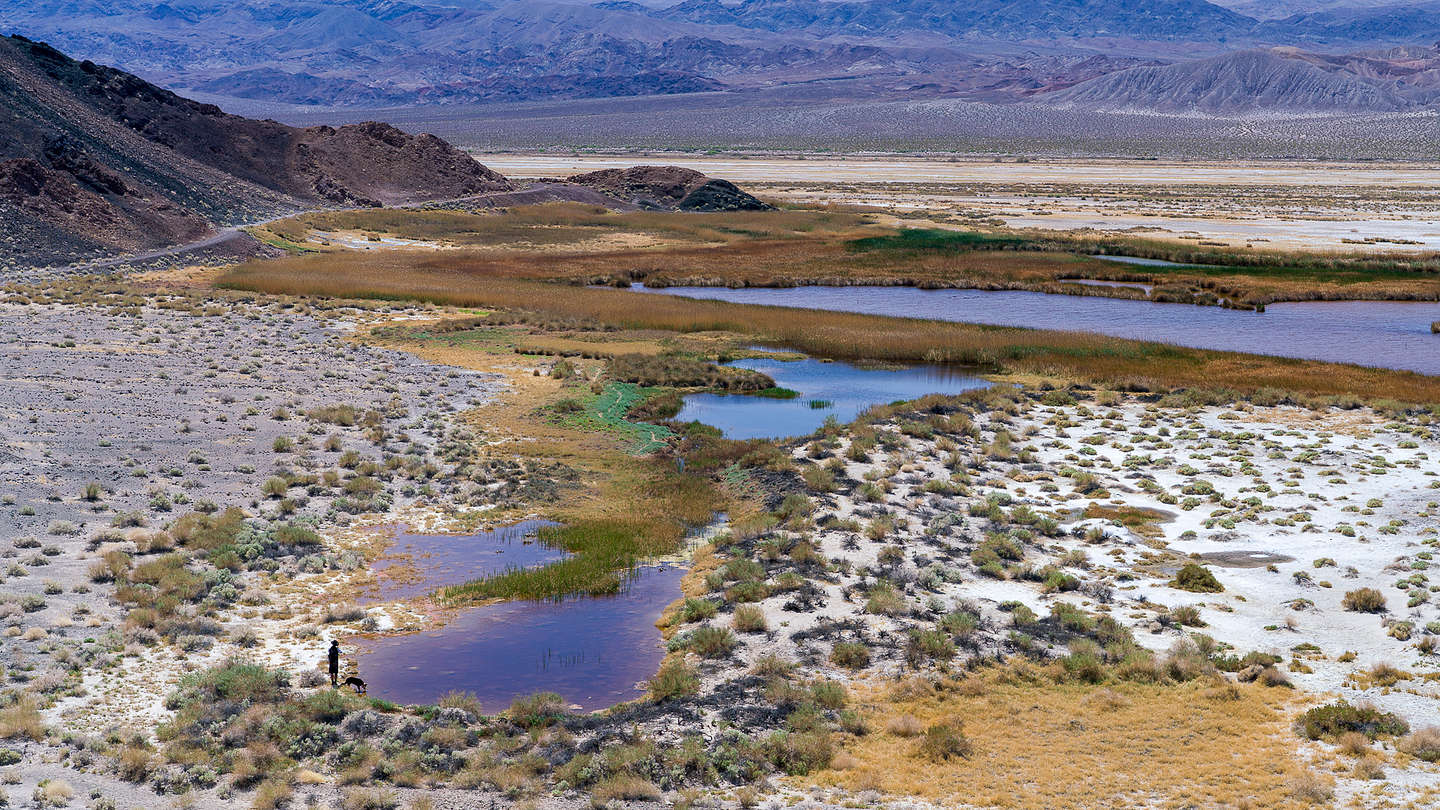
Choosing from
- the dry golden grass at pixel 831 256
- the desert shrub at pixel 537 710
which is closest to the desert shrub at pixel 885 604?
the desert shrub at pixel 537 710

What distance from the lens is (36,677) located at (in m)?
16.2

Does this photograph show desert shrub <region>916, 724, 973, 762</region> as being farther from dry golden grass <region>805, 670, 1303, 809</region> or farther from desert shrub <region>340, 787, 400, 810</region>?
desert shrub <region>340, 787, 400, 810</region>

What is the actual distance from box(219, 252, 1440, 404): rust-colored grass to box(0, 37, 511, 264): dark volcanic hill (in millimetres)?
10553

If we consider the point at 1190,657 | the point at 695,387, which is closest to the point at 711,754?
the point at 1190,657

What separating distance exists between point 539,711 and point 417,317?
126 feet

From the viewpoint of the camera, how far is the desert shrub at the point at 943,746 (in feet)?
50.3

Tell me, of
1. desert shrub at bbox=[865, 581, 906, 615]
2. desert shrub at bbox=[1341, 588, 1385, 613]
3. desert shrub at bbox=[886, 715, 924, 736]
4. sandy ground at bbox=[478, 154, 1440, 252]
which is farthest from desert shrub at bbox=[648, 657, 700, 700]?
sandy ground at bbox=[478, 154, 1440, 252]

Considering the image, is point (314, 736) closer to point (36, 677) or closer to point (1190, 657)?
point (36, 677)

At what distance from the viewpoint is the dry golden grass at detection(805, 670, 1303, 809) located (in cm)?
1447

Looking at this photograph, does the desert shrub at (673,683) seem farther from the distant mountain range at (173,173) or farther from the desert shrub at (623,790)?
the distant mountain range at (173,173)

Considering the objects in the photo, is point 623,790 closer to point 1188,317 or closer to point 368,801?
point 368,801

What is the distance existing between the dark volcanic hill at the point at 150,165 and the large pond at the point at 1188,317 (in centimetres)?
3329

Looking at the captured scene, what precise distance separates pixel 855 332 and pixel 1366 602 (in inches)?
1170

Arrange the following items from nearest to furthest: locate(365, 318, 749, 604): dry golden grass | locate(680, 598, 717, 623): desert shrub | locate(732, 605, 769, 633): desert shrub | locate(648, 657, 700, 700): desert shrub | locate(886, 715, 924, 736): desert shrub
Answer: locate(886, 715, 924, 736): desert shrub < locate(648, 657, 700, 700): desert shrub < locate(732, 605, 769, 633): desert shrub < locate(680, 598, 717, 623): desert shrub < locate(365, 318, 749, 604): dry golden grass
